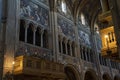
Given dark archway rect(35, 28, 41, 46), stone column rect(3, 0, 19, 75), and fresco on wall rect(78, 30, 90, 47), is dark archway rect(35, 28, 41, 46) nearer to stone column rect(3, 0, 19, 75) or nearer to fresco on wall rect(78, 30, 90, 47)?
stone column rect(3, 0, 19, 75)

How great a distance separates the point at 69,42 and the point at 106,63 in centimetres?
758

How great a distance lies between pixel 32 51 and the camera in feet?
40.5

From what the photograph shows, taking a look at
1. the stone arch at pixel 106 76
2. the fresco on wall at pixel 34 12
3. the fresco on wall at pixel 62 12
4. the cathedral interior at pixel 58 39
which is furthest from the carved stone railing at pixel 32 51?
the stone arch at pixel 106 76

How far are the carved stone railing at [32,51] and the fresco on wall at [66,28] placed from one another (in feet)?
10.6

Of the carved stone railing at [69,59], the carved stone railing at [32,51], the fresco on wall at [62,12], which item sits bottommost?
the carved stone railing at [69,59]

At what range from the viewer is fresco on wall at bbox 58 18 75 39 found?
16.2 meters

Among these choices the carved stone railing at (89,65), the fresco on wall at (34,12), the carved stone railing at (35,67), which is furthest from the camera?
the carved stone railing at (89,65)

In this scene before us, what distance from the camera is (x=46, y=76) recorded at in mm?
10961

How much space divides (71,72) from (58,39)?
10.9 ft

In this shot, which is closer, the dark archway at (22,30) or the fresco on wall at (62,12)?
the dark archway at (22,30)

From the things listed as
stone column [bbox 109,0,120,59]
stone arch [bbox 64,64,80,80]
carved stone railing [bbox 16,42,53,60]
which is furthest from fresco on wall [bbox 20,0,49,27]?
stone column [bbox 109,0,120,59]

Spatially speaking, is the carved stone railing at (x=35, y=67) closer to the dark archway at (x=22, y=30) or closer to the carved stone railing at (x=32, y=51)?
the carved stone railing at (x=32, y=51)

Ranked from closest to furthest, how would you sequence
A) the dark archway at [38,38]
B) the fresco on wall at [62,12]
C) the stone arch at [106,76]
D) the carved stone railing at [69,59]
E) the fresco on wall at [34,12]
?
the fresco on wall at [34,12] < the dark archway at [38,38] < the carved stone railing at [69,59] < the fresco on wall at [62,12] < the stone arch at [106,76]

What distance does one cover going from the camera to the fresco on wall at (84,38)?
738 inches
